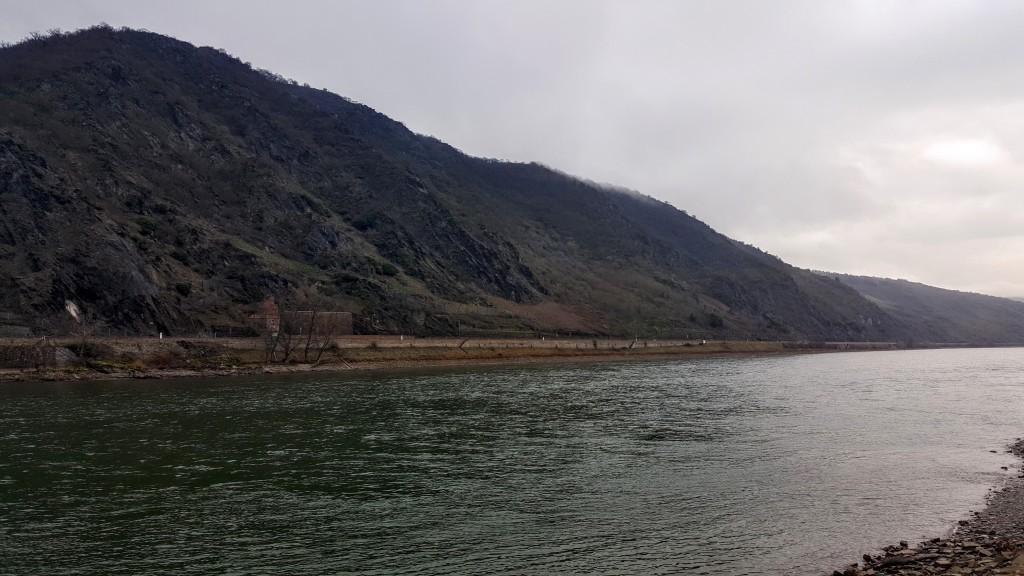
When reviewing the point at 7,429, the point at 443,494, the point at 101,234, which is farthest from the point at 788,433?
the point at 101,234

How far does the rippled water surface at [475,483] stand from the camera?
19.7 meters

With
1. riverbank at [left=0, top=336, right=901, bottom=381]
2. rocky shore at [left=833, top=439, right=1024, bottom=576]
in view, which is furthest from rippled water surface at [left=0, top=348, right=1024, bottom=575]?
riverbank at [left=0, top=336, right=901, bottom=381]

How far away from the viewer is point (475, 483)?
2825cm

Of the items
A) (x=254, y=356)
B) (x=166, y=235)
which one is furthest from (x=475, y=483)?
(x=166, y=235)

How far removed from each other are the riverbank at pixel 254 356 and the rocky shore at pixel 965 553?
82.3 m

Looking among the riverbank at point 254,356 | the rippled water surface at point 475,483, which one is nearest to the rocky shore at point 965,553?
the rippled water surface at point 475,483

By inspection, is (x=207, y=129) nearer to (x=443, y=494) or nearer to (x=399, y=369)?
(x=399, y=369)

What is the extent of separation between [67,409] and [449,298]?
125 metres

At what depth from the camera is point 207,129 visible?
192m

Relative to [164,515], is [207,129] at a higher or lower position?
higher

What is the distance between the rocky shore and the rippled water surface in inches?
34.0

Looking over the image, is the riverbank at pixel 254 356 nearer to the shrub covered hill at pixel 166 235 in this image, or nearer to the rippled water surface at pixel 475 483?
the shrub covered hill at pixel 166 235

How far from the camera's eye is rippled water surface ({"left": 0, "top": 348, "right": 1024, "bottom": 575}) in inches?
776

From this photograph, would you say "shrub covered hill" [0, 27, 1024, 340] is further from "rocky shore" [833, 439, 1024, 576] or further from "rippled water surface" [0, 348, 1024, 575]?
"rocky shore" [833, 439, 1024, 576]
